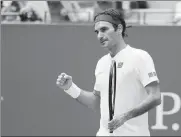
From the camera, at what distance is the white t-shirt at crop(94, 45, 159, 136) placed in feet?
A: 11.7

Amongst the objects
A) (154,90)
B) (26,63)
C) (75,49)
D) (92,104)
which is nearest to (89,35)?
(75,49)

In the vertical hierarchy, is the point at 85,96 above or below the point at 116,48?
below

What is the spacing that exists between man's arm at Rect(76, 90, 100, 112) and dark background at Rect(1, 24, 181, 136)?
3.10 meters

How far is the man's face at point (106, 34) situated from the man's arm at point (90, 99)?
1.60 feet

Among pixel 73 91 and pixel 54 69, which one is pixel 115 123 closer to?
pixel 73 91

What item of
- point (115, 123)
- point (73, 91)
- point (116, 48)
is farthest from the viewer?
point (73, 91)

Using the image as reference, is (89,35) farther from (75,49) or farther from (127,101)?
(127,101)

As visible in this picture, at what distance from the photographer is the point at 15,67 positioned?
7.27 metres

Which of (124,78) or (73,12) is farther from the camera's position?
(73,12)

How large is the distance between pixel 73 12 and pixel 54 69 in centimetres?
88

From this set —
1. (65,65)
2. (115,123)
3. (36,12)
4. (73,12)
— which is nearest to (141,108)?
(115,123)

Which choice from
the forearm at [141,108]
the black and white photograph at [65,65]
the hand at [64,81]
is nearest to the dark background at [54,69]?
the black and white photograph at [65,65]

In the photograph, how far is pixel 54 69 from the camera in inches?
282

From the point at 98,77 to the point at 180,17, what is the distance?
12.3ft
